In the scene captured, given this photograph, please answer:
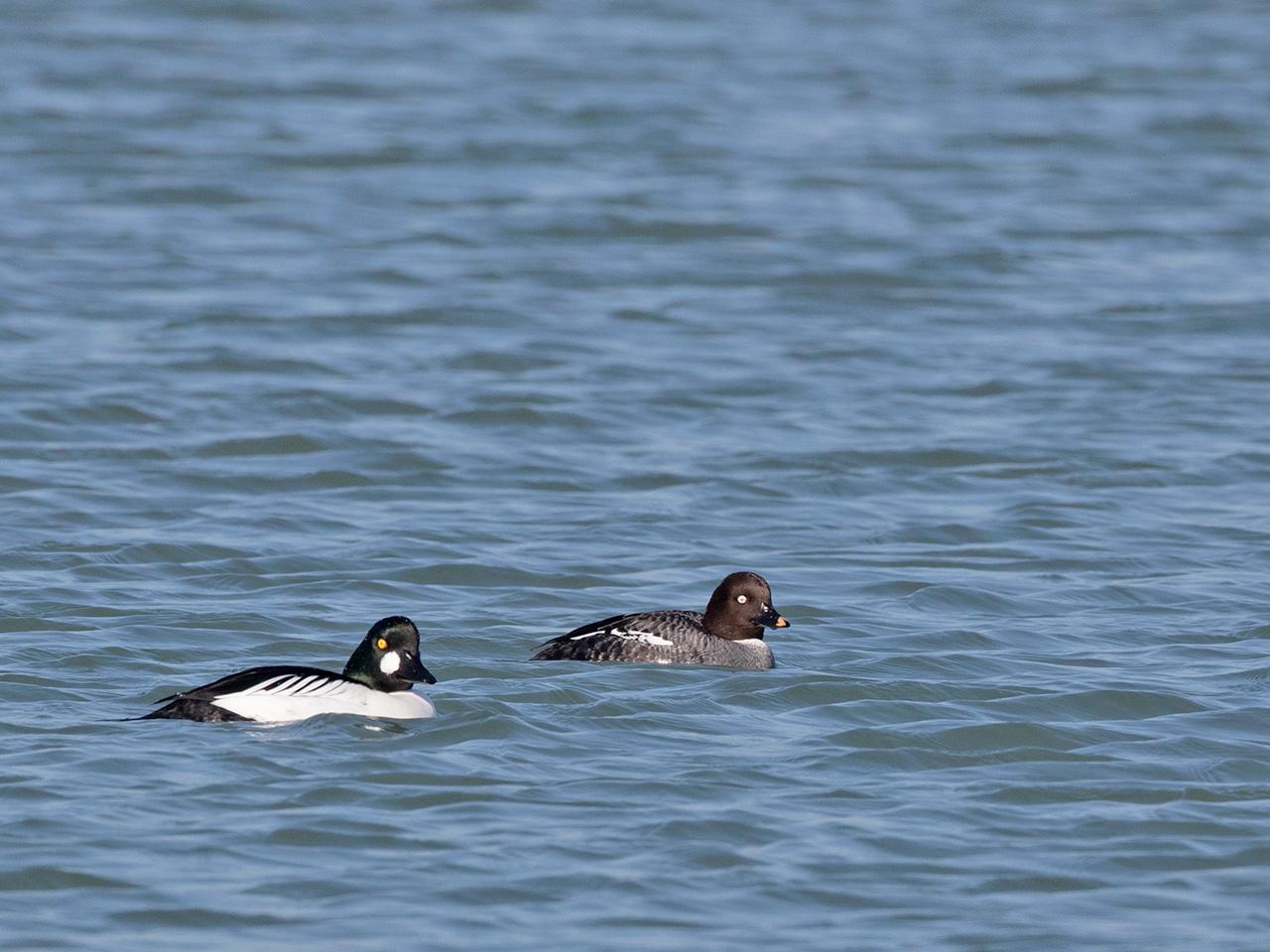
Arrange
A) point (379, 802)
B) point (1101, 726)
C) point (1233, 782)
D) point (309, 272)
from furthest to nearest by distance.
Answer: point (309, 272) < point (1101, 726) < point (1233, 782) < point (379, 802)

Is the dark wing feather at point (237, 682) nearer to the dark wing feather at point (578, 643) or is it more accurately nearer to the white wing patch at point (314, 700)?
the white wing patch at point (314, 700)

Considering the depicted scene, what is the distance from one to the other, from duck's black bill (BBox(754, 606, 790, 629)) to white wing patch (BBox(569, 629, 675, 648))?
0.57 metres

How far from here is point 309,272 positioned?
2448 centimetres

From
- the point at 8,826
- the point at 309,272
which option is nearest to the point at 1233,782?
the point at 8,826

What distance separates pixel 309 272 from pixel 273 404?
5.51 metres

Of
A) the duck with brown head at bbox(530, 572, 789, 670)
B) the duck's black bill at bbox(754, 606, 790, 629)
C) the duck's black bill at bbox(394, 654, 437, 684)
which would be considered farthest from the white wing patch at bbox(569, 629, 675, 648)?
the duck's black bill at bbox(394, 654, 437, 684)

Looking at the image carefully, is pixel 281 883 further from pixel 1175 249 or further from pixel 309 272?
pixel 1175 249

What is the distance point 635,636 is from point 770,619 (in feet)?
2.73

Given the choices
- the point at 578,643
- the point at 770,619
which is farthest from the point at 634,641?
the point at 770,619

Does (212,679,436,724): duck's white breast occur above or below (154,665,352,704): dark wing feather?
below

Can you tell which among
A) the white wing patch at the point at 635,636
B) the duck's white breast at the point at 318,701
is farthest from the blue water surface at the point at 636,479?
the white wing patch at the point at 635,636

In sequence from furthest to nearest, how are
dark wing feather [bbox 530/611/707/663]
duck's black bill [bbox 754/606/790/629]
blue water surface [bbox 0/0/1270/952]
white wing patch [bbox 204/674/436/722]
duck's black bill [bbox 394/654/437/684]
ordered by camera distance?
1. duck's black bill [bbox 754/606/790/629]
2. dark wing feather [bbox 530/611/707/663]
3. duck's black bill [bbox 394/654/437/684]
4. white wing patch [bbox 204/674/436/722]
5. blue water surface [bbox 0/0/1270/952]

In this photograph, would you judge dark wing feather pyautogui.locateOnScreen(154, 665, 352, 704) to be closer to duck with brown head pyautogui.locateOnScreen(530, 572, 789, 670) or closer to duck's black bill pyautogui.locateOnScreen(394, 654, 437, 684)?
duck's black bill pyautogui.locateOnScreen(394, 654, 437, 684)

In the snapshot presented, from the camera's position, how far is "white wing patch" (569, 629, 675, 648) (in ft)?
40.0
